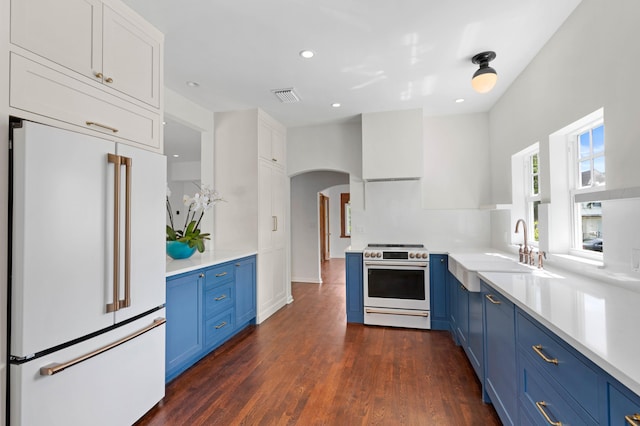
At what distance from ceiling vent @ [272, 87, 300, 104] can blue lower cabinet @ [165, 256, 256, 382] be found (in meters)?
1.89

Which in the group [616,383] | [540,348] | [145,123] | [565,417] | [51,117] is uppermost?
[145,123]

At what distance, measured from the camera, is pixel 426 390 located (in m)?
2.29

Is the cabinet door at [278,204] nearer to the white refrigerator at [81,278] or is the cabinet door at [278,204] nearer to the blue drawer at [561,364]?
the white refrigerator at [81,278]

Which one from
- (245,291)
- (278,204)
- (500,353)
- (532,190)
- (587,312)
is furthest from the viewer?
(278,204)

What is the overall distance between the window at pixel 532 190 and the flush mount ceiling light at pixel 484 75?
1.06 m

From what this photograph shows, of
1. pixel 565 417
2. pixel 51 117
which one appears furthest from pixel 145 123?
pixel 565 417

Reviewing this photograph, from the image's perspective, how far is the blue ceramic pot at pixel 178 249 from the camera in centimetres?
295

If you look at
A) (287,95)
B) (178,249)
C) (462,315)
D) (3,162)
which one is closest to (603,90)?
(462,315)

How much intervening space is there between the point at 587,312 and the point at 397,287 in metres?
2.41

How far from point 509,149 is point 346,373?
288 centimetres

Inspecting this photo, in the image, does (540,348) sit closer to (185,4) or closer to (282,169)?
(185,4)

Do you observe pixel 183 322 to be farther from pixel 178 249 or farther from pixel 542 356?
pixel 542 356

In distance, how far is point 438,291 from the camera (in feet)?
11.6

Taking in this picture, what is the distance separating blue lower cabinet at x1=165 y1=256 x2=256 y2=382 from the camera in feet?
7.91
